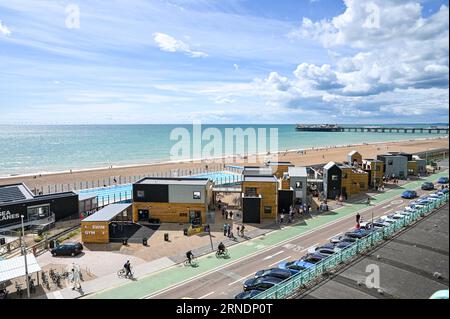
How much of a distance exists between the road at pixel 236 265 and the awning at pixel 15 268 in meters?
4.72

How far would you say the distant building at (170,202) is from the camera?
39125 millimetres

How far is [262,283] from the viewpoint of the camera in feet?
67.7

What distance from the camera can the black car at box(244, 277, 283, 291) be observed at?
2039 cm

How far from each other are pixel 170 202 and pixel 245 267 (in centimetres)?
1592

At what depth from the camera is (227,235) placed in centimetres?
3406

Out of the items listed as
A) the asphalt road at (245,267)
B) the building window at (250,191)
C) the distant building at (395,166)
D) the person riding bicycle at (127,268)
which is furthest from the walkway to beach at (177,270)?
the distant building at (395,166)

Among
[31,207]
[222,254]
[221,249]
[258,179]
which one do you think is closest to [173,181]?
[258,179]

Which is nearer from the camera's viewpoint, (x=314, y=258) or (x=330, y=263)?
(x=330, y=263)

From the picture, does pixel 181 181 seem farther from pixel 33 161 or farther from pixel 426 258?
pixel 33 161

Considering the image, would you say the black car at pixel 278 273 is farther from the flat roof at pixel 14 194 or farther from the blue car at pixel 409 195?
the blue car at pixel 409 195

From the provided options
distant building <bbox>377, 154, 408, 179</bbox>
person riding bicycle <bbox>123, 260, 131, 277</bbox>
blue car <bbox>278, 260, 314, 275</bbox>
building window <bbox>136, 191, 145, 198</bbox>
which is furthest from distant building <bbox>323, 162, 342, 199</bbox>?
person riding bicycle <bbox>123, 260, 131, 277</bbox>

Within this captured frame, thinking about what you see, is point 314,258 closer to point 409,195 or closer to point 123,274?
point 123,274

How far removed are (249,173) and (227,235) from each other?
1544 cm
